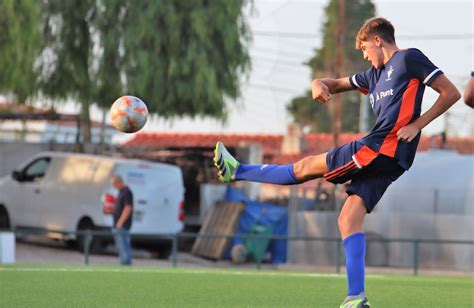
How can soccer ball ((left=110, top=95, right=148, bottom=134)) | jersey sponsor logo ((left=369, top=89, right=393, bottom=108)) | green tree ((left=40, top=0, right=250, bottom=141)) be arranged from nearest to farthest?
jersey sponsor logo ((left=369, top=89, right=393, bottom=108)) < soccer ball ((left=110, top=95, right=148, bottom=134)) < green tree ((left=40, top=0, right=250, bottom=141))

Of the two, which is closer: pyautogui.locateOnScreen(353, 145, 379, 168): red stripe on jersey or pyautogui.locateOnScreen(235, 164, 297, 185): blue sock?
pyautogui.locateOnScreen(353, 145, 379, 168): red stripe on jersey

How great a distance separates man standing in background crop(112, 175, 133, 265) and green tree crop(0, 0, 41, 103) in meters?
7.21

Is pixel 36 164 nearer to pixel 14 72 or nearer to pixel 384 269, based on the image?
pixel 14 72

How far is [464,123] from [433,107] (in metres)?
34.1

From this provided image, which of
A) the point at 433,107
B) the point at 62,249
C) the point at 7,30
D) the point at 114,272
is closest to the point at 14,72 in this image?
the point at 7,30

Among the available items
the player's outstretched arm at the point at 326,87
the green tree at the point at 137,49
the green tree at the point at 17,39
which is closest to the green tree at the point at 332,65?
the green tree at the point at 137,49

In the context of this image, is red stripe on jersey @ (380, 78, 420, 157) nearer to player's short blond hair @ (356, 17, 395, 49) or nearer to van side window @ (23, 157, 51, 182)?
player's short blond hair @ (356, 17, 395, 49)

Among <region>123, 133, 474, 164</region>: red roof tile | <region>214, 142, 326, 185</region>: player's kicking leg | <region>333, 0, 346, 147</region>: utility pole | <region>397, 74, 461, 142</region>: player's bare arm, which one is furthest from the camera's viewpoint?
<region>123, 133, 474, 164</region>: red roof tile

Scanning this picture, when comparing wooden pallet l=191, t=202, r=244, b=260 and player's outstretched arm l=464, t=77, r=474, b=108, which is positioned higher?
player's outstretched arm l=464, t=77, r=474, b=108

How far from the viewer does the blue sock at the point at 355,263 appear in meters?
9.09

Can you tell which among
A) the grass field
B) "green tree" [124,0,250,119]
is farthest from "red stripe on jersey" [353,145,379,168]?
"green tree" [124,0,250,119]

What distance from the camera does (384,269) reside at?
2836cm

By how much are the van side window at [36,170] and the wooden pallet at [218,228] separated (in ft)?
14.0

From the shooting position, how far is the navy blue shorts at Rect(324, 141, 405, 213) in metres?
9.12
